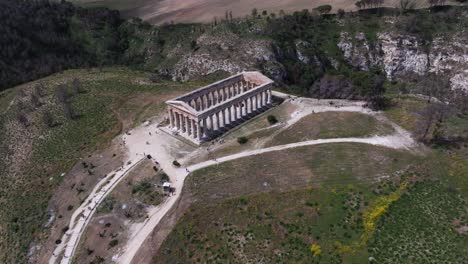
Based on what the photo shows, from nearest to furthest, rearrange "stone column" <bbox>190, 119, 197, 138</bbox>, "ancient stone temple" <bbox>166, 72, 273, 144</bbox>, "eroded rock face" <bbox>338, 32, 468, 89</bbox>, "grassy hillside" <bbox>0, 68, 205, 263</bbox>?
1. "grassy hillside" <bbox>0, 68, 205, 263</bbox>
2. "stone column" <bbox>190, 119, 197, 138</bbox>
3. "ancient stone temple" <bbox>166, 72, 273, 144</bbox>
4. "eroded rock face" <bbox>338, 32, 468, 89</bbox>

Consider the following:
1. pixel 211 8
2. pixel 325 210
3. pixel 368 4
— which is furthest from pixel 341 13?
pixel 325 210

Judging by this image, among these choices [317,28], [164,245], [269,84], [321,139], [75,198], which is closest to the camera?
[164,245]

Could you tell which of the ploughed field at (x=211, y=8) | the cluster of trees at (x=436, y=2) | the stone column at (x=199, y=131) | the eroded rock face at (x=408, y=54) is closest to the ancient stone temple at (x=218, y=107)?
the stone column at (x=199, y=131)

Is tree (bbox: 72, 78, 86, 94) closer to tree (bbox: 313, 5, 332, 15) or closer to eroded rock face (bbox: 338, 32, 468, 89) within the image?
eroded rock face (bbox: 338, 32, 468, 89)

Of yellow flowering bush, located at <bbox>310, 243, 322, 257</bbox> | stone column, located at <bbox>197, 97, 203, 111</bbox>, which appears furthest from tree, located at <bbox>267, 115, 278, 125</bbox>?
yellow flowering bush, located at <bbox>310, 243, 322, 257</bbox>

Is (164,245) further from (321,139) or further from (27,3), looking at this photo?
(27,3)

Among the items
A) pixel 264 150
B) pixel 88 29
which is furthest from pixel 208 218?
pixel 88 29

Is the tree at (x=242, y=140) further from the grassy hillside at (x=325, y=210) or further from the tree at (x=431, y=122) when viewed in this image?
the tree at (x=431, y=122)
